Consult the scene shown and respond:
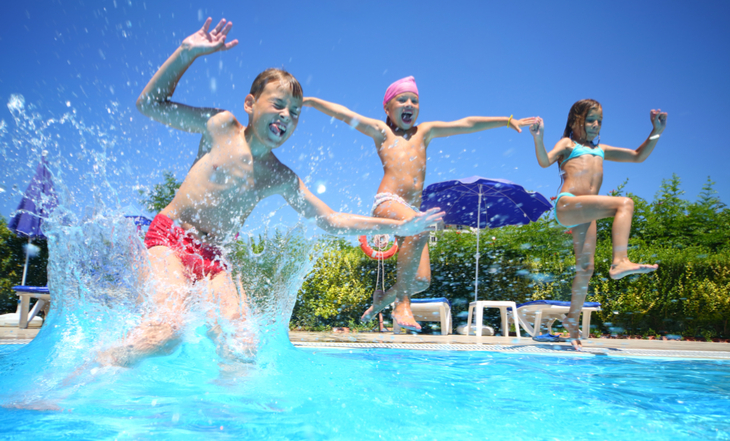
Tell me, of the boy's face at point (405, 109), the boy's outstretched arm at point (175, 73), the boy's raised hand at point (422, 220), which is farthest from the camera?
the boy's face at point (405, 109)

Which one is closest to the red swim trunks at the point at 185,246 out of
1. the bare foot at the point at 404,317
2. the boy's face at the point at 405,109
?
the bare foot at the point at 404,317

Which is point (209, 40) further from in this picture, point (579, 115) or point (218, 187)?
point (579, 115)

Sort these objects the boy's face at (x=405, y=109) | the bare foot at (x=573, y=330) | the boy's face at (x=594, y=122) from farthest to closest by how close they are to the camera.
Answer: the bare foot at (x=573, y=330)
the boy's face at (x=594, y=122)
the boy's face at (x=405, y=109)

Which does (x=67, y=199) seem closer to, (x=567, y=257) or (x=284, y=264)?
(x=284, y=264)

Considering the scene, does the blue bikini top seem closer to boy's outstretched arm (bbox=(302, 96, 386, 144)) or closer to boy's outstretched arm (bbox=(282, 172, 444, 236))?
boy's outstretched arm (bbox=(302, 96, 386, 144))

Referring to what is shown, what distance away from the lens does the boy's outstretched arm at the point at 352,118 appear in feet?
13.3

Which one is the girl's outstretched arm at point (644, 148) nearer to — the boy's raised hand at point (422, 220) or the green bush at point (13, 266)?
the boy's raised hand at point (422, 220)

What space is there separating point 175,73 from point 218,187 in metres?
A: 0.65

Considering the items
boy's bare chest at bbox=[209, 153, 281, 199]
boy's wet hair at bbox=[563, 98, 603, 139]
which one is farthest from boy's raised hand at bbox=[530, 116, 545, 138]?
boy's bare chest at bbox=[209, 153, 281, 199]

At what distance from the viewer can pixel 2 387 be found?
7.36 ft

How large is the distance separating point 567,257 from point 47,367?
8060 millimetres

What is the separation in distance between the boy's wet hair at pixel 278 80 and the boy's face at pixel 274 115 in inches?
1.0

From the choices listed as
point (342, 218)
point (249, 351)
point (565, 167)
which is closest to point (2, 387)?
point (249, 351)

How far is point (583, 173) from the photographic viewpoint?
410cm
